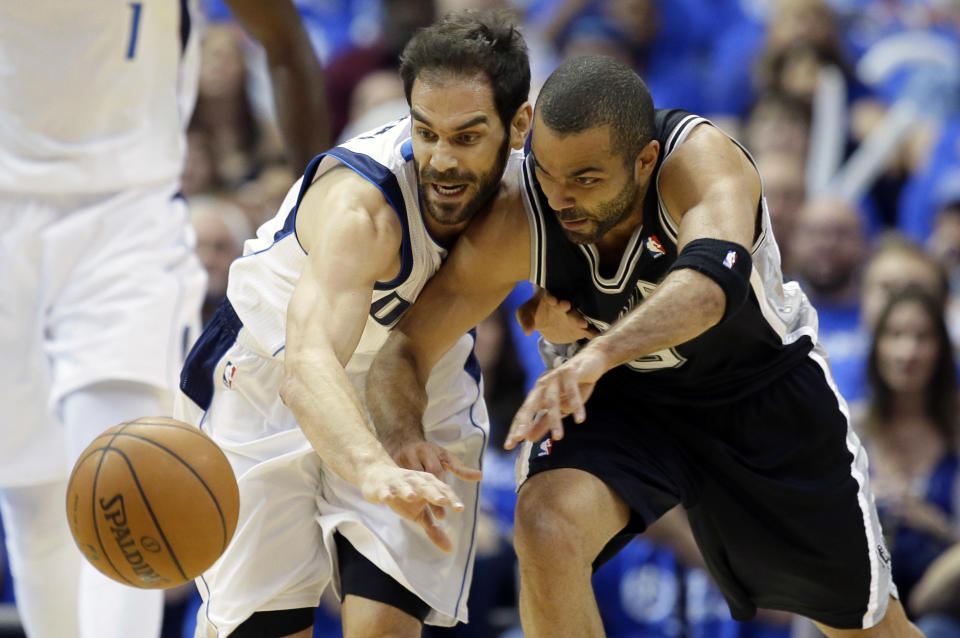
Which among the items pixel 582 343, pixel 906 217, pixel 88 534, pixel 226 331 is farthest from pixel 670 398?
pixel 906 217

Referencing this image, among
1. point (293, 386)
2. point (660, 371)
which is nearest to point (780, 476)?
point (660, 371)

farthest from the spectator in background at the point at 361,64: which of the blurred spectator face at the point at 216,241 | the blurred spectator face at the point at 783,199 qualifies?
the blurred spectator face at the point at 783,199

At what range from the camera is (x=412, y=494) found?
9.41 ft

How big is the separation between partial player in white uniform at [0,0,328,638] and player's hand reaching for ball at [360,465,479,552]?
160 cm

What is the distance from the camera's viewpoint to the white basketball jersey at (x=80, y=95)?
175 inches

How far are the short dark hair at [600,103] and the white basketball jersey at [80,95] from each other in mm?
1763

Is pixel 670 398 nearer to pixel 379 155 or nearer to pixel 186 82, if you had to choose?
pixel 379 155

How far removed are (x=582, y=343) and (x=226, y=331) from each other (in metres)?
1.09

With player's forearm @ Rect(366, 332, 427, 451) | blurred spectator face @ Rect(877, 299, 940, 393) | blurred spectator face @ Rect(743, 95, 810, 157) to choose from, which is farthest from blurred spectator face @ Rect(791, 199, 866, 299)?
player's forearm @ Rect(366, 332, 427, 451)

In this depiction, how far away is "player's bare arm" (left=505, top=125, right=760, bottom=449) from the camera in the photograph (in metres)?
3.02

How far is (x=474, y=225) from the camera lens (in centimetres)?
374

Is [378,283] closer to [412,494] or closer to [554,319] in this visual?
[554,319]

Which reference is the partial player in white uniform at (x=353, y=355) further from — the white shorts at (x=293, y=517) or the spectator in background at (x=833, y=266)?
the spectator in background at (x=833, y=266)

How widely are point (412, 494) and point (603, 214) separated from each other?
40.1 inches
